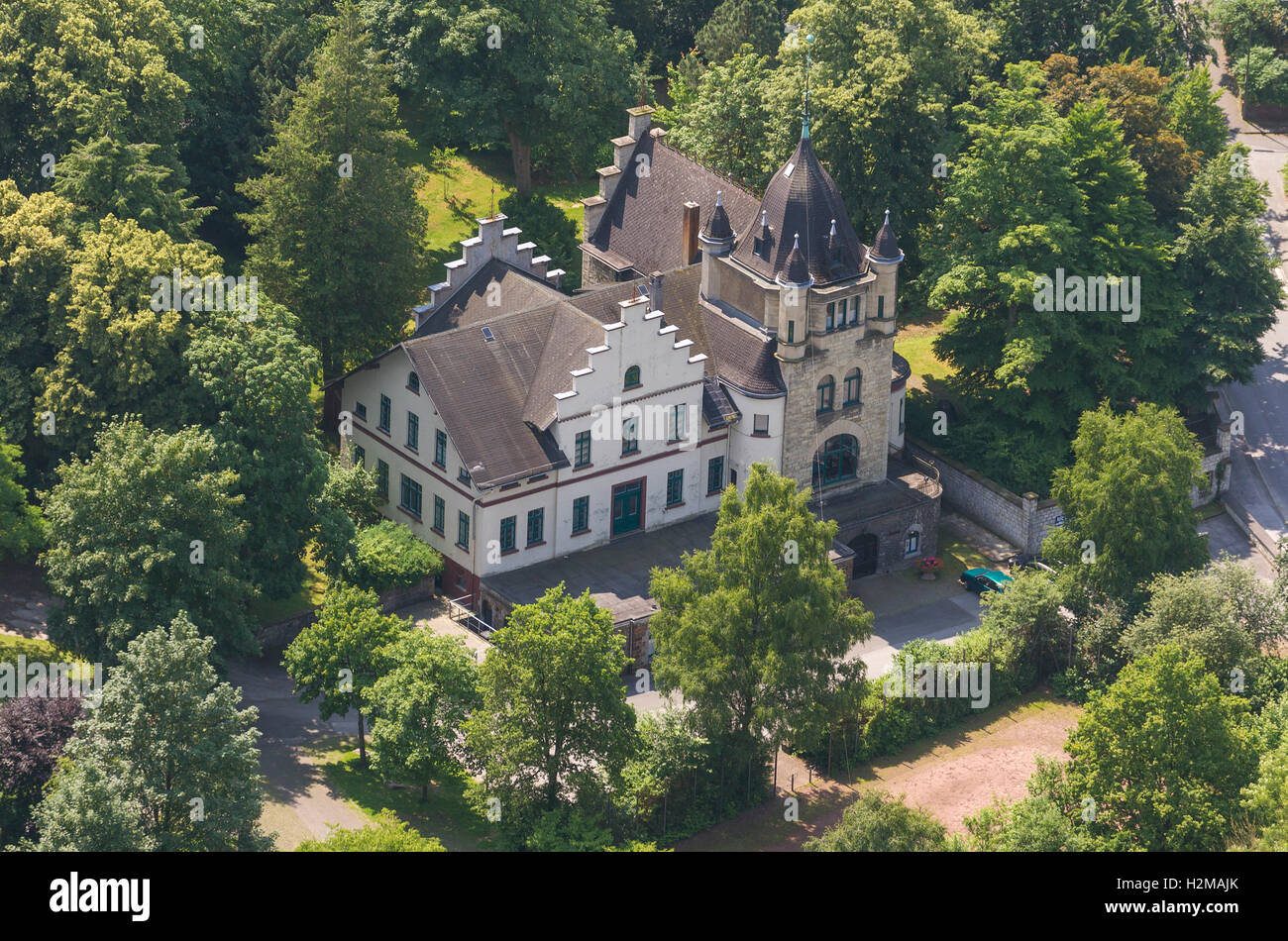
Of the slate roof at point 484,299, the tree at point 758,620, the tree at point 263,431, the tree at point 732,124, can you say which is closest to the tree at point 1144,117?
the tree at point 732,124

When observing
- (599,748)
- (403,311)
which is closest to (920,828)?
(599,748)

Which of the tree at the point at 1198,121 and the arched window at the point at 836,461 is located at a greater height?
the tree at the point at 1198,121

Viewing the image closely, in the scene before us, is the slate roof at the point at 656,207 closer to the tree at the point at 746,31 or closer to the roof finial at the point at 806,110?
the roof finial at the point at 806,110

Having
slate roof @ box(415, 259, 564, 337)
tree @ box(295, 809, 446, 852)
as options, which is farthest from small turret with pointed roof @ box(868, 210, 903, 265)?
tree @ box(295, 809, 446, 852)

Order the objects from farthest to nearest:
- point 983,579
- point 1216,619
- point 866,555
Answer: point 866,555 → point 983,579 → point 1216,619

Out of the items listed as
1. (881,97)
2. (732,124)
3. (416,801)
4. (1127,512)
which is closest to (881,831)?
(416,801)

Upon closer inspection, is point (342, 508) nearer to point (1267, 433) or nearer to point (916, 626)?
point (916, 626)
